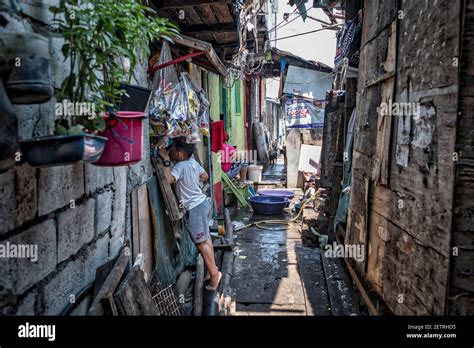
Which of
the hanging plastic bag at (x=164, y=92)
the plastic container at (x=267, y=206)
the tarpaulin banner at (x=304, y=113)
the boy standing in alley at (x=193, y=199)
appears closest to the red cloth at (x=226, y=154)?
the plastic container at (x=267, y=206)

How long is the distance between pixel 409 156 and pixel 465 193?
0.89 metres

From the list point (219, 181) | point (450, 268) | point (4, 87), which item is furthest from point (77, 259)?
point (219, 181)

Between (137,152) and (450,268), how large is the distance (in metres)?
2.20

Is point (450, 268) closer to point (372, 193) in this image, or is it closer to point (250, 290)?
point (372, 193)

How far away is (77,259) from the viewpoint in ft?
7.96

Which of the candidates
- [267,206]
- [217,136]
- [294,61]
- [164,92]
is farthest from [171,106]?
[294,61]

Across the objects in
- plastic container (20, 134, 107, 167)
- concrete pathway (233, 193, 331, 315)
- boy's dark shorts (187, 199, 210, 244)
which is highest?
plastic container (20, 134, 107, 167)

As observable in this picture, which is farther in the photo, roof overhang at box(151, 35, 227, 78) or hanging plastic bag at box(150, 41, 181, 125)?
roof overhang at box(151, 35, 227, 78)

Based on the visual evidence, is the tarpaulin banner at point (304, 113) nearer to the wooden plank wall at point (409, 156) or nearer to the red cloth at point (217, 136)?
the red cloth at point (217, 136)

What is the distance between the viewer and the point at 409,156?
316 centimetres

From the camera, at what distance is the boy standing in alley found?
496cm

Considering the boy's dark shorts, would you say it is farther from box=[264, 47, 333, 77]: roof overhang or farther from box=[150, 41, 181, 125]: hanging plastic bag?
box=[264, 47, 333, 77]: roof overhang

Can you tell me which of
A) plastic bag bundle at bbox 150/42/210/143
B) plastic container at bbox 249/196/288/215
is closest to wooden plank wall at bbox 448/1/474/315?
plastic bag bundle at bbox 150/42/210/143

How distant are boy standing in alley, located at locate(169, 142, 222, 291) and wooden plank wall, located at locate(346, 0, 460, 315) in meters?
2.05
